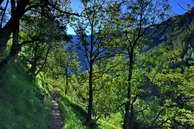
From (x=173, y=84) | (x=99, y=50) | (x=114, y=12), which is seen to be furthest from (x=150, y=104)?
(x=114, y=12)

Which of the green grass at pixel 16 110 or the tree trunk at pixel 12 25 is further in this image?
the tree trunk at pixel 12 25

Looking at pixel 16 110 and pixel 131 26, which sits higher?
pixel 131 26

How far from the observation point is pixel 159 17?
71.6ft

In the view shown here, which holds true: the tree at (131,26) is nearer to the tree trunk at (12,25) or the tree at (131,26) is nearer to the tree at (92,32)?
the tree at (92,32)

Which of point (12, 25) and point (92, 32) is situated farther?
point (92, 32)

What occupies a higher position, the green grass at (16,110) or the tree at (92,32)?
the tree at (92,32)

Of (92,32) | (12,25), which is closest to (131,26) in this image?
(92,32)

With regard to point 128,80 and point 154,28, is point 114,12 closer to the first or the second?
point 154,28

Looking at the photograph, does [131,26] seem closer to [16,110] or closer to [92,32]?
[92,32]

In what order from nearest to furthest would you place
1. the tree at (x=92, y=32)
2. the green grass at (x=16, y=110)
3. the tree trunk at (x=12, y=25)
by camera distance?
the green grass at (x=16, y=110) < the tree trunk at (x=12, y=25) < the tree at (x=92, y=32)

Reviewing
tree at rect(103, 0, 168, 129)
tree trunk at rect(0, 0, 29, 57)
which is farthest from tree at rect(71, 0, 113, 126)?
A: tree trunk at rect(0, 0, 29, 57)

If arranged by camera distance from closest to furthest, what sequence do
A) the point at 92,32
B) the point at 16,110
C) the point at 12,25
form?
the point at 12,25
the point at 16,110
the point at 92,32

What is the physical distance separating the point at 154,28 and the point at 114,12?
397cm

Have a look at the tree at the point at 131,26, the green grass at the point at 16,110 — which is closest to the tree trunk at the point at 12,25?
the green grass at the point at 16,110
